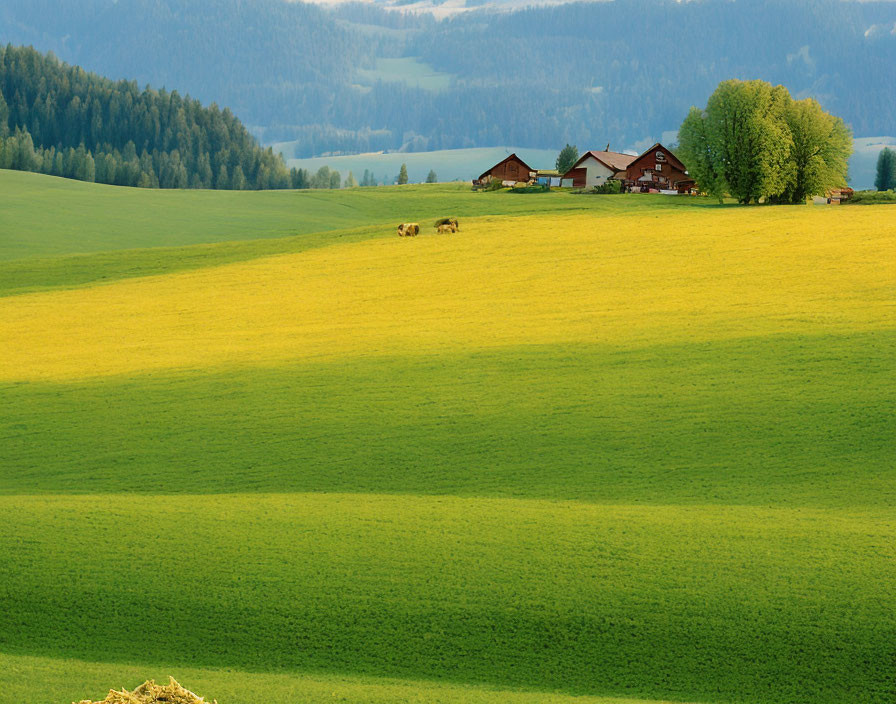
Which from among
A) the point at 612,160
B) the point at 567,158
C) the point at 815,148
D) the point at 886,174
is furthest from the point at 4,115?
the point at 815,148

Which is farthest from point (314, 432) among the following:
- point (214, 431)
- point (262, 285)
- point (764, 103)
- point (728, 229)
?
point (764, 103)

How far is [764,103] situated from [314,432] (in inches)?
1717

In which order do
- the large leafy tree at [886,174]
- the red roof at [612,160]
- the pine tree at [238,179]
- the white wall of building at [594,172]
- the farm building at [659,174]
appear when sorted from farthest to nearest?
the pine tree at [238,179] < the white wall of building at [594,172] < the large leafy tree at [886,174] < the red roof at [612,160] < the farm building at [659,174]

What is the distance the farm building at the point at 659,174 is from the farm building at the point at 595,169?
3207mm

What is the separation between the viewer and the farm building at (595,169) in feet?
258

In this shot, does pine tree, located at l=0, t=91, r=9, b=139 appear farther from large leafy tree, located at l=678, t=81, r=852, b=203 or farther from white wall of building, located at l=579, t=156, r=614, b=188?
large leafy tree, located at l=678, t=81, r=852, b=203

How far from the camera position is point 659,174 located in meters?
73.8

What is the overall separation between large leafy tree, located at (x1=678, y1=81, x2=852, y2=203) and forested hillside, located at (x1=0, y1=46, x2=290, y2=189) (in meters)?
97.3

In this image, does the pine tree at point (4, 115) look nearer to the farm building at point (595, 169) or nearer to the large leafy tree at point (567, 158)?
the large leafy tree at point (567, 158)

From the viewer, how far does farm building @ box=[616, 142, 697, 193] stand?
73.2m

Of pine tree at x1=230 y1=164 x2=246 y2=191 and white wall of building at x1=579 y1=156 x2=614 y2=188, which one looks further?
pine tree at x1=230 y1=164 x2=246 y2=191

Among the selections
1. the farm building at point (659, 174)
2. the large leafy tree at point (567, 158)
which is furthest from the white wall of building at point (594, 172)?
the large leafy tree at point (567, 158)

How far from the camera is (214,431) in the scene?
18.6 meters

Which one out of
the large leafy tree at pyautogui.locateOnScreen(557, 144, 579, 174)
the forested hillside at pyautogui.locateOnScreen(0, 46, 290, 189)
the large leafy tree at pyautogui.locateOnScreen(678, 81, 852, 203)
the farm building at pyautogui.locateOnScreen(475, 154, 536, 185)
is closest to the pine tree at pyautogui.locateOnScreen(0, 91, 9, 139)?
the forested hillside at pyautogui.locateOnScreen(0, 46, 290, 189)
